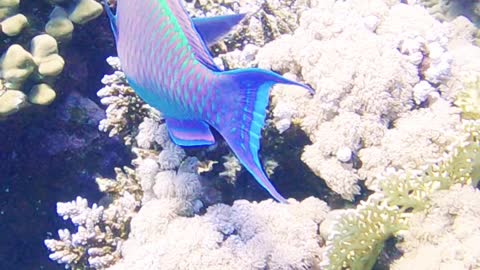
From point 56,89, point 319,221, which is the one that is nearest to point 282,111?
point 319,221

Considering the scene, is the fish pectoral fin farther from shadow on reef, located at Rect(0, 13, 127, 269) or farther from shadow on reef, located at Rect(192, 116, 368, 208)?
shadow on reef, located at Rect(0, 13, 127, 269)

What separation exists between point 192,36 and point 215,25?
28cm

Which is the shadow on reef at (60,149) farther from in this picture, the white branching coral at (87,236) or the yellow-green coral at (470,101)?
the yellow-green coral at (470,101)

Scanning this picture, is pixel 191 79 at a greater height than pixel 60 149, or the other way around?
pixel 191 79

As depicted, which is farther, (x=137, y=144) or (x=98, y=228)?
(x=137, y=144)

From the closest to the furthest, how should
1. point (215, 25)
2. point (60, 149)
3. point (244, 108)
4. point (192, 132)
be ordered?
point (244, 108) < point (192, 132) < point (215, 25) < point (60, 149)

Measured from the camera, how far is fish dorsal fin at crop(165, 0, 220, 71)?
147 centimetres

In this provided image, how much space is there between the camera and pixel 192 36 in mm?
1527

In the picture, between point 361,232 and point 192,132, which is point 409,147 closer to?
point 361,232

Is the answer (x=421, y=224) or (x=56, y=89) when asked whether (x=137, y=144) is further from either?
(x=421, y=224)

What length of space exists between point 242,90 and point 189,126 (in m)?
0.38

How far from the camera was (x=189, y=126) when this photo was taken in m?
1.66

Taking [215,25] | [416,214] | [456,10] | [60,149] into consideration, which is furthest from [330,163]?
[456,10]

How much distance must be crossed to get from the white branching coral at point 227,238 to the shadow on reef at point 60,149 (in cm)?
107
